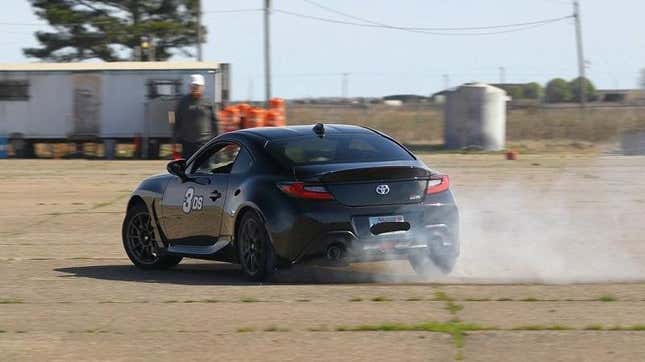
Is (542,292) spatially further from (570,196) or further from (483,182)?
(483,182)

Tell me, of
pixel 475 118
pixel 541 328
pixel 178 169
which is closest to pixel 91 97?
pixel 475 118

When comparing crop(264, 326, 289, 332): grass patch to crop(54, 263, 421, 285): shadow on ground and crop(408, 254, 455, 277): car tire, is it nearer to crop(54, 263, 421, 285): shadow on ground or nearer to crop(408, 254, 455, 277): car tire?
crop(54, 263, 421, 285): shadow on ground

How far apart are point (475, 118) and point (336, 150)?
26569 mm

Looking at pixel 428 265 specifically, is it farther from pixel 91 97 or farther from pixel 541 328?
pixel 91 97

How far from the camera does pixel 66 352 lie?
7.73 m

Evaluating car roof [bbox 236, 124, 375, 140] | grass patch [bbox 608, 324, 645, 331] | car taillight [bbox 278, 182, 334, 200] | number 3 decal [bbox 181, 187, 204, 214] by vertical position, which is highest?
car roof [bbox 236, 124, 375, 140]

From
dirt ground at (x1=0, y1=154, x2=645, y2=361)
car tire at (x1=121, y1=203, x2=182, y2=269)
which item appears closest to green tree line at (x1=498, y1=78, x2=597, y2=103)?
dirt ground at (x1=0, y1=154, x2=645, y2=361)

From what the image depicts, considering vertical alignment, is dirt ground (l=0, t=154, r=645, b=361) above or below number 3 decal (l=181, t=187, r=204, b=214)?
below

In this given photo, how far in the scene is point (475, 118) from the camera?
36812 millimetres

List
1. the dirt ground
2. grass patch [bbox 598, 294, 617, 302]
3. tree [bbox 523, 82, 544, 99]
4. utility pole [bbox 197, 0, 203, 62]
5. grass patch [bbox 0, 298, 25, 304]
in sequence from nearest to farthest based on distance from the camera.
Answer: the dirt ground → grass patch [bbox 598, 294, 617, 302] → grass patch [bbox 0, 298, 25, 304] → utility pole [bbox 197, 0, 203, 62] → tree [bbox 523, 82, 544, 99]

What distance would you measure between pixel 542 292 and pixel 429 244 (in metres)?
1.09

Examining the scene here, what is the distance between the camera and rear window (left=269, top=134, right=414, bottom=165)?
10500 mm

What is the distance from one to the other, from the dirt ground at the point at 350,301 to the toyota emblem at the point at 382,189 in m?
0.78

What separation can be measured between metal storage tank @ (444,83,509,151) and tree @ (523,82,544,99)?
27912mm
